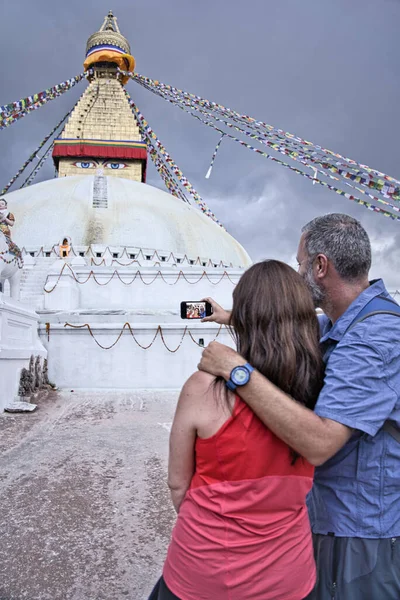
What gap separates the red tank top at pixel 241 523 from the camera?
107cm

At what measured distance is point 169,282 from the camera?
42.1 feet

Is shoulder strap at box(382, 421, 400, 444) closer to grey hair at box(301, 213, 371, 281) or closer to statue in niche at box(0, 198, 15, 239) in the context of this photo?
grey hair at box(301, 213, 371, 281)

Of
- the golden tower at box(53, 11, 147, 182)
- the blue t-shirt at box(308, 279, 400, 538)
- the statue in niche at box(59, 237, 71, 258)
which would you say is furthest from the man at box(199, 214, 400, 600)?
the golden tower at box(53, 11, 147, 182)

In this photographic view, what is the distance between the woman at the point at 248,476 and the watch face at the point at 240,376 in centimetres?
5

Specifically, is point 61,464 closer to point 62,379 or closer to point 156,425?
point 156,425

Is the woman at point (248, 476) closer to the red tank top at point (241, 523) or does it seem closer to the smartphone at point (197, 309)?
the red tank top at point (241, 523)

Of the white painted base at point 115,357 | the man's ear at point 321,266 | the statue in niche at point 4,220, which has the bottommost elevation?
the white painted base at point 115,357

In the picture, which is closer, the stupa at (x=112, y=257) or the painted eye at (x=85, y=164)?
the stupa at (x=112, y=257)

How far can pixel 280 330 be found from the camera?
3.75 ft

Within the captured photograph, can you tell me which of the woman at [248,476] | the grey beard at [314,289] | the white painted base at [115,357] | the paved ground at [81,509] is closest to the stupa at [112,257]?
the white painted base at [115,357]

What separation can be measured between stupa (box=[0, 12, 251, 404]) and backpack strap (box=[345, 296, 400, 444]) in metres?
7.74

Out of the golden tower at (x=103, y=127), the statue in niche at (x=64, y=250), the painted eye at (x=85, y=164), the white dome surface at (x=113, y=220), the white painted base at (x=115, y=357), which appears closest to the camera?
the white painted base at (x=115, y=357)

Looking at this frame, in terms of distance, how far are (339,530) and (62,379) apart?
26.1 ft

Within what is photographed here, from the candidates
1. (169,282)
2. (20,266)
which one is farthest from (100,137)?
(20,266)
